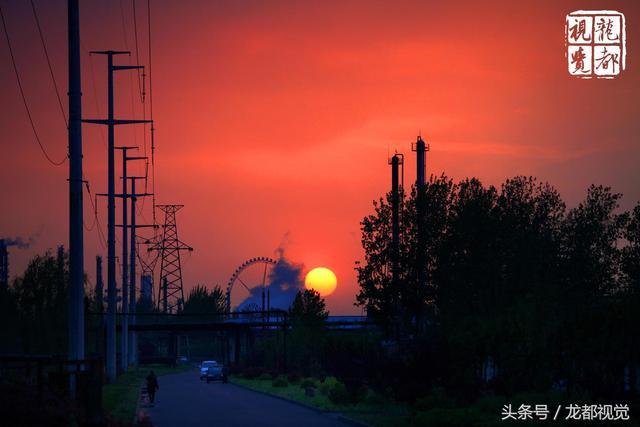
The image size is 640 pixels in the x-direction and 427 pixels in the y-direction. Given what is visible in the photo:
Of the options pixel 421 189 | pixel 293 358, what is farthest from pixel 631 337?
pixel 293 358

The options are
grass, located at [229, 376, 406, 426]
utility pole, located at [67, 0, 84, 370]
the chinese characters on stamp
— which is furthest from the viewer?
grass, located at [229, 376, 406, 426]

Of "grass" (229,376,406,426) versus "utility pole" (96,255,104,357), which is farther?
"utility pole" (96,255,104,357)

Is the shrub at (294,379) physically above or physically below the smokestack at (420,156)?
below

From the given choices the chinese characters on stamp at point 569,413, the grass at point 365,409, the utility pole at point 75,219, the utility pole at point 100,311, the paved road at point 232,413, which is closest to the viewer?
the chinese characters on stamp at point 569,413

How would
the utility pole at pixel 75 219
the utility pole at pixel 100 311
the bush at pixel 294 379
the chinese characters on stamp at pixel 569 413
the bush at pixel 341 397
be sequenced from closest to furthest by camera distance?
the chinese characters on stamp at pixel 569 413, the utility pole at pixel 75 219, the bush at pixel 341 397, the bush at pixel 294 379, the utility pole at pixel 100 311

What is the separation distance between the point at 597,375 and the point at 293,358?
72.4m

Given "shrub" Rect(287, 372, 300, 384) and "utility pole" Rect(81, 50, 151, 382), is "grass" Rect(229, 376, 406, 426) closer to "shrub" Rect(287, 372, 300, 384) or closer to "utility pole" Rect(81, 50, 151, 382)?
"utility pole" Rect(81, 50, 151, 382)

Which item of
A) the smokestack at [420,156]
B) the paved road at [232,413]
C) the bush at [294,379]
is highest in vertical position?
the smokestack at [420,156]

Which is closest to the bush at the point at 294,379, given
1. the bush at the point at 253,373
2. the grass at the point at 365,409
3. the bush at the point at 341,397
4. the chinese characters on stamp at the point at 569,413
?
Result: the bush at the point at 253,373

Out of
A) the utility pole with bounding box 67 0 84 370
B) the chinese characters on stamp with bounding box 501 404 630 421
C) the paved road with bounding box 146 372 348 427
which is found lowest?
the paved road with bounding box 146 372 348 427

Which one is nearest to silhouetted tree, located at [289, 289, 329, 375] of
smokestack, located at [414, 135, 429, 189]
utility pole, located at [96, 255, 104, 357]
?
utility pole, located at [96, 255, 104, 357]

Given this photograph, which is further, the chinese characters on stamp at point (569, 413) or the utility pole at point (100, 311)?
the utility pole at point (100, 311)

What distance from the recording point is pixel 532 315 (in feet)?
129

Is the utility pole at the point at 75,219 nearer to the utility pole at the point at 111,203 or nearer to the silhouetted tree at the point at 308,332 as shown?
the utility pole at the point at 111,203
